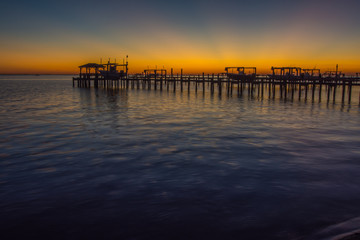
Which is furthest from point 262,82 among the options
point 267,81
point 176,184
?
point 176,184

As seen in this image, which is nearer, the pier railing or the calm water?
the calm water

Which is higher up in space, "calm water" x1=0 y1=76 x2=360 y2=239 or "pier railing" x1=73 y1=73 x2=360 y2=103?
"pier railing" x1=73 y1=73 x2=360 y2=103

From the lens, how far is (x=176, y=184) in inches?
286

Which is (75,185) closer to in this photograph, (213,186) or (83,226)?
(83,226)

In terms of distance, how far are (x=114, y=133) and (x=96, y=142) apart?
6.69 ft

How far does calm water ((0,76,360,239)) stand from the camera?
17.1 ft

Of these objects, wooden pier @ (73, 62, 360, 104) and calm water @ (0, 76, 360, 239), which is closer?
calm water @ (0, 76, 360, 239)

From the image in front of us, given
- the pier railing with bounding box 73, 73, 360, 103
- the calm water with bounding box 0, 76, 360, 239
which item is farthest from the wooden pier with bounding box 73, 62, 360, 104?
the calm water with bounding box 0, 76, 360, 239

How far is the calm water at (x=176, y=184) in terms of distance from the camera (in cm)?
521

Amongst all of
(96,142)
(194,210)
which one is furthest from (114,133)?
(194,210)

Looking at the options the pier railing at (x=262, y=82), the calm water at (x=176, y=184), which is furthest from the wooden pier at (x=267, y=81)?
the calm water at (x=176, y=184)

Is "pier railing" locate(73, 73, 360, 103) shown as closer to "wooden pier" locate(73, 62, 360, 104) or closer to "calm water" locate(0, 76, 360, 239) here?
"wooden pier" locate(73, 62, 360, 104)

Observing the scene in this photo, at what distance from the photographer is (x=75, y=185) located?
718cm

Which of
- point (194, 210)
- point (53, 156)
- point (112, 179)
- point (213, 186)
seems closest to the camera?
point (194, 210)
